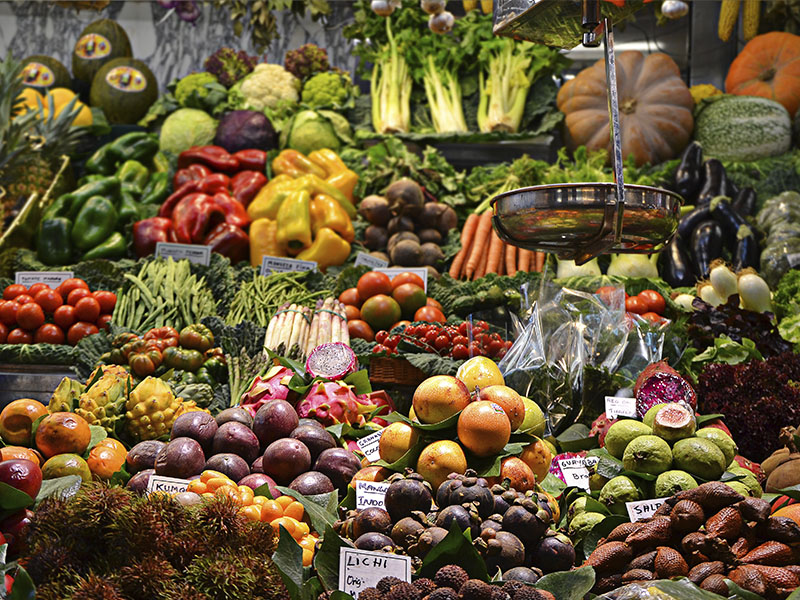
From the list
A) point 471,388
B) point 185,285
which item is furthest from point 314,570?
point 185,285

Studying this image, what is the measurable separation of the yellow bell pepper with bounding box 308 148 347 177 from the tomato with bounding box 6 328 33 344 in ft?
7.69

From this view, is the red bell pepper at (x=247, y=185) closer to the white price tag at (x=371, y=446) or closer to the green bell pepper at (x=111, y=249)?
the green bell pepper at (x=111, y=249)

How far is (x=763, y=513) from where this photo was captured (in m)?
1.90

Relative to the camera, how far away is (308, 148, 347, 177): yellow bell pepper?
18.0ft

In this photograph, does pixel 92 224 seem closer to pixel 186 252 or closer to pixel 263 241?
pixel 186 252

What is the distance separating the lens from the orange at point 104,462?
259 cm

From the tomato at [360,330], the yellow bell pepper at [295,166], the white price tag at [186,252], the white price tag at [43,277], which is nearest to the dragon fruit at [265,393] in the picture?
the tomato at [360,330]

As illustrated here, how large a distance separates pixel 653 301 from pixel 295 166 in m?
2.77

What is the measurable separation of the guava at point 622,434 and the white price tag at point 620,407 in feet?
1.03

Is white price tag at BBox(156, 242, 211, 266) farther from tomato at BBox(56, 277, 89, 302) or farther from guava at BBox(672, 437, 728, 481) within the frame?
guava at BBox(672, 437, 728, 481)

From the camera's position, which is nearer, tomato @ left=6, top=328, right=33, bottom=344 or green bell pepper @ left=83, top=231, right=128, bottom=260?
tomato @ left=6, top=328, right=33, bottom=344

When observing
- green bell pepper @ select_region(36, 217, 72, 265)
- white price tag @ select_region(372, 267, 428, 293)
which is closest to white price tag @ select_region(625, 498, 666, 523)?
white price tag @ select_region(372, 267, 428, 293)

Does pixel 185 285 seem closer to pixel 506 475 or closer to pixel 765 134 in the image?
pixel 506 475

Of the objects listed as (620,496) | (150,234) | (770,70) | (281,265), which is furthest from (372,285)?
(770,70)
